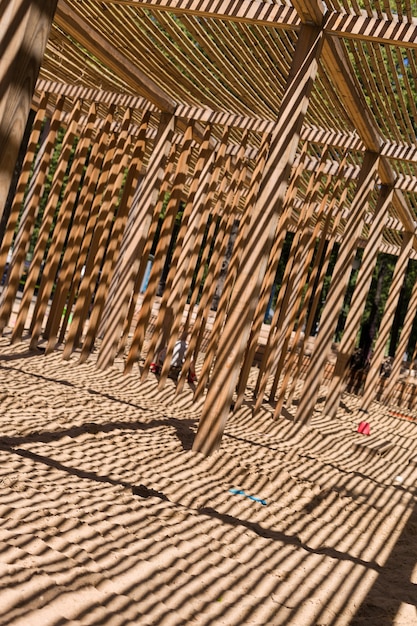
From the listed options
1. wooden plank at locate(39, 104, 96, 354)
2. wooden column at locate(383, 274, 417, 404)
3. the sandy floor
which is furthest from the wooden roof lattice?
wooden column at locate(383, 274, 417, 404)

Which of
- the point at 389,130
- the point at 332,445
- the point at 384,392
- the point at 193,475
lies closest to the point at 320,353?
the point at 332,445

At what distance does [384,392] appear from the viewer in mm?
18609

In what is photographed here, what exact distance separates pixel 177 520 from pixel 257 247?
3.26 m

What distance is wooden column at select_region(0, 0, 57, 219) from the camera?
8.49 ft

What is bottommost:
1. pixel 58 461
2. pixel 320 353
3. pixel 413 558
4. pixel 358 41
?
pixel 58 461

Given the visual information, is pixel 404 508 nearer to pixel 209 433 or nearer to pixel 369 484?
pixel 369 484

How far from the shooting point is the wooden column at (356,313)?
12.6 meters

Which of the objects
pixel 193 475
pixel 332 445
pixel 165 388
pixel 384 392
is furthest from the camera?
pixel 384 392

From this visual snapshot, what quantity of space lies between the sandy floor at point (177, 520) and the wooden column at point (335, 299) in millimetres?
1124

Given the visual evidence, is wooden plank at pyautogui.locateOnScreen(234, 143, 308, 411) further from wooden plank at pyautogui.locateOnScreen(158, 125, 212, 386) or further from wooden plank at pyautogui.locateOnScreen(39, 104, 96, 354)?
wooden plank at pyautogui.locateOnScreen(39, 104, 96, 354)

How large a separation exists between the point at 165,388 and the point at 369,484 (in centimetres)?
372

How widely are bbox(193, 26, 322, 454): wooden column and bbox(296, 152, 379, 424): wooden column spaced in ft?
11.1

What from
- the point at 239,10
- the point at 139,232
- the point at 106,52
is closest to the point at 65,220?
the point at 139,232

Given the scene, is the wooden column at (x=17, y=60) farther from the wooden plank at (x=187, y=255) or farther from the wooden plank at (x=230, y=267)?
the wooden plank at (x=187, y=255)
